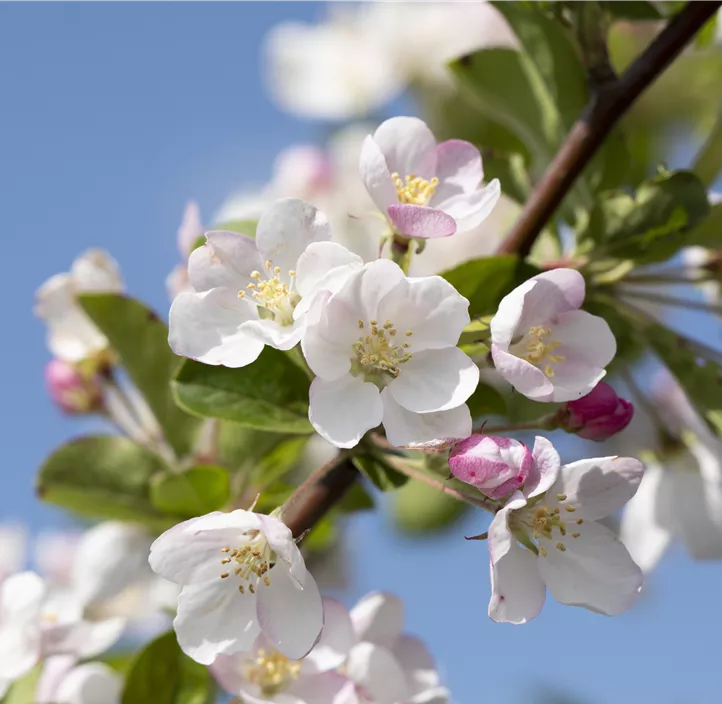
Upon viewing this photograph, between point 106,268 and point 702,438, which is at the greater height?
point 106,268

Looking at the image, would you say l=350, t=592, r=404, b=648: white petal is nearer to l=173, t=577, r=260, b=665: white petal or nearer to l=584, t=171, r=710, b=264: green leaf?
l=173, t=577, r=260, b=665: white petal

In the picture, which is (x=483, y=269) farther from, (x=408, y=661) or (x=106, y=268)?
(x=106, y=268)

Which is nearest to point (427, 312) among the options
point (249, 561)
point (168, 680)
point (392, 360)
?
point (392, 360)

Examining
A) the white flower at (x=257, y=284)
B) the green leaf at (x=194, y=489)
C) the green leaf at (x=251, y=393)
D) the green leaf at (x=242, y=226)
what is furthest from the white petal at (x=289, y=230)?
the green leaf at (x=194, y=489)

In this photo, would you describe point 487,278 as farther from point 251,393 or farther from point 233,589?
point 233,589

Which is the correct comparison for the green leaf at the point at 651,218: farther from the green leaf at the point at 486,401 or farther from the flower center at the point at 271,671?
the flower center at the point at 271,671

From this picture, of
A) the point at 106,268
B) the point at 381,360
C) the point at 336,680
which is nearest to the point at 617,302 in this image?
the point at 381,360

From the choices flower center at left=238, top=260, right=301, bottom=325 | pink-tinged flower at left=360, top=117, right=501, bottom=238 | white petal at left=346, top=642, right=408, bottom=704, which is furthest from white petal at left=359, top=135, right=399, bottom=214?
white petal at left=346, top=642, right=408, bottom=704

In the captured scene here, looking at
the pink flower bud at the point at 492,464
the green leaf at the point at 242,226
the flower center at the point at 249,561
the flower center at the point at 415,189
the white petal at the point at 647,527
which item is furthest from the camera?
the white petal at the point at 647,527
